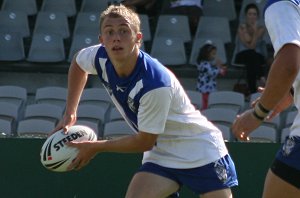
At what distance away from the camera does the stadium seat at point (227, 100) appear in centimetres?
1114

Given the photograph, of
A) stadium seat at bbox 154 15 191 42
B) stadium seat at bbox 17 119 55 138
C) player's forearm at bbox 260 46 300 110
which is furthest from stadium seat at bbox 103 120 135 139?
player's forearm at bbox 260 46 300 110

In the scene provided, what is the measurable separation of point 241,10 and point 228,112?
3355mm

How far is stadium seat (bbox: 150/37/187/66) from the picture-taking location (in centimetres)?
1291

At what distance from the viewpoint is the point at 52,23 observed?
13.5m

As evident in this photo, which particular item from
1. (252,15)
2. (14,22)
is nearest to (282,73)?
(252,15)

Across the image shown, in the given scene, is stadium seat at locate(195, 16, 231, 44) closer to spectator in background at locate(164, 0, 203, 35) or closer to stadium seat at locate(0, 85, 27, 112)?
spectator in background at locate(164, 0, 203, 35)

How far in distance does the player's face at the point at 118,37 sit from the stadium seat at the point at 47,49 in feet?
25.2

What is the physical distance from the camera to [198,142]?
5781 mm

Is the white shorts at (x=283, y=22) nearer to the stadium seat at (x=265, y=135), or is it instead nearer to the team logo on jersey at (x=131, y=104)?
the team logo on jersey at (x=131, y=104)

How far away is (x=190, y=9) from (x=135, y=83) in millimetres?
7946

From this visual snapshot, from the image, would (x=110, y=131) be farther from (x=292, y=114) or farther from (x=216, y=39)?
(x=216, y=39)

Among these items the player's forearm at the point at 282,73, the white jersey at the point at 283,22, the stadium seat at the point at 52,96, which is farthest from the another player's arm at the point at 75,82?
the stadium seat at the point at 52,96

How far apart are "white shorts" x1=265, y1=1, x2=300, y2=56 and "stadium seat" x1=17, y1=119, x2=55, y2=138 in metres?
6.07

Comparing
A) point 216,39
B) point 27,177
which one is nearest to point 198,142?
point 27,177
